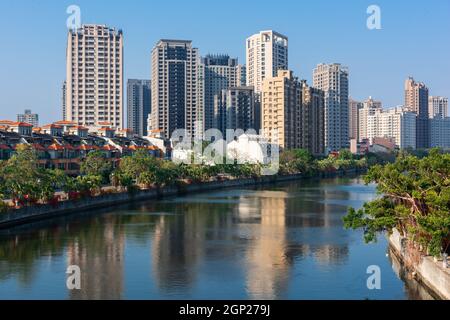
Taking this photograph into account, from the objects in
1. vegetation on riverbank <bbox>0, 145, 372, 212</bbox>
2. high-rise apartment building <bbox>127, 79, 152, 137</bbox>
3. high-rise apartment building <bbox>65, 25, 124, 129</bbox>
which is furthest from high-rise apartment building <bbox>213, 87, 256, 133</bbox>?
high-rise apartment building <bbox>127, 79, 152, 137</bbox>

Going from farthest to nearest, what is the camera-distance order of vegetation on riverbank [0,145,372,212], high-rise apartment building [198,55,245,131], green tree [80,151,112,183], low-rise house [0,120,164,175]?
high-rise apartment building [198,55,245,131], low-rise house [0,120,164,175], green tree [80,151,112,183], vegetation on riverbank [0,145,372,212]

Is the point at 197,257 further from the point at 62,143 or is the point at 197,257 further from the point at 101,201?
the point at 62,143

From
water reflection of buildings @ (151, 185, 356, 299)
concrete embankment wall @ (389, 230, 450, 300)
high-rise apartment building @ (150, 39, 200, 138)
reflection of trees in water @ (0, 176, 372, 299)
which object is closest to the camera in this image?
concrete embankment wall @ (389, 230, 450, 300)

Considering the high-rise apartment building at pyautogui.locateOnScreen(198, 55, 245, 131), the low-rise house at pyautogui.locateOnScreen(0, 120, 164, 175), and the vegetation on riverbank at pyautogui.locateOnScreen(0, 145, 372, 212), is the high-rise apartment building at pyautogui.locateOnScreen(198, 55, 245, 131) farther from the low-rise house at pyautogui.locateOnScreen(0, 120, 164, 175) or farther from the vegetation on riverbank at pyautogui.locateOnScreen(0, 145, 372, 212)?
the low-rise house at pyautogui.locateOnScreen(0, 120, 164, 175)

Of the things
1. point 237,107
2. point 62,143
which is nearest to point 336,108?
point 237,107

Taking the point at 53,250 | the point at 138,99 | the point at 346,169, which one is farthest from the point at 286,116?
the point at 53,250

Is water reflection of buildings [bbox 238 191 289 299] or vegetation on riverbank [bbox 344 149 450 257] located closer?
vegetation on riverbank [bbox 344 149 450 257]

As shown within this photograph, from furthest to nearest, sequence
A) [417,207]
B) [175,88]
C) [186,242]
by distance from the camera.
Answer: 1. [175,88]
2. [186,242]
3. [417,207]
